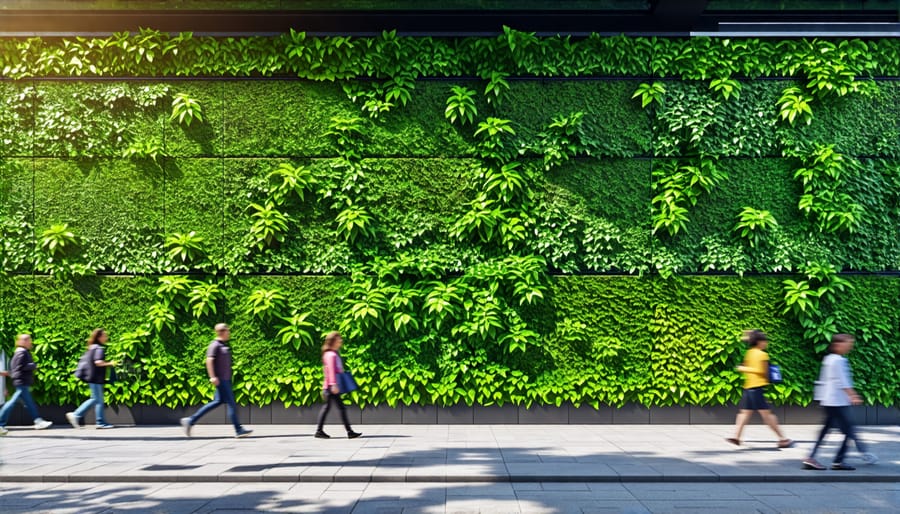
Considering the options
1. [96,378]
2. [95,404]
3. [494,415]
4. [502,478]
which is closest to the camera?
[502,478]

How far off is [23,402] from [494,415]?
28.8ft

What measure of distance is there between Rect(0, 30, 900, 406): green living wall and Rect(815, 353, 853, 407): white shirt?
4.32 metres

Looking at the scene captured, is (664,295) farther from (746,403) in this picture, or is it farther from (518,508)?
(518,508)

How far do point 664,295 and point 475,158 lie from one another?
4492 mm

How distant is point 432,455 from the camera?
9.95 meters

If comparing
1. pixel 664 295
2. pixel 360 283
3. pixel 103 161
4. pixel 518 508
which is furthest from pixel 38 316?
pixel 664 295

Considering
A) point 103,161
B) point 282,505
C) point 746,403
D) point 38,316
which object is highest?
point 103,161

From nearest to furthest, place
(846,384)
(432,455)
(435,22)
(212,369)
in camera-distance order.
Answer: (846,384) < (432,455) < (212,369) < (435,22)

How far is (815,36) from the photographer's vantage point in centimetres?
1364

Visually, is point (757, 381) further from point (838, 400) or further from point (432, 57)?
point (432, 57)

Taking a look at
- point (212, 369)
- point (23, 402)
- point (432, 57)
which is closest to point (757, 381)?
point (432, 57)

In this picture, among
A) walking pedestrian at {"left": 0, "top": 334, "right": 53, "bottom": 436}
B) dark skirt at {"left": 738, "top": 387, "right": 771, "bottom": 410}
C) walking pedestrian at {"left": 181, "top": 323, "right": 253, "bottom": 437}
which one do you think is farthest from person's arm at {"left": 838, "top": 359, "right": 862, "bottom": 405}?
walking pedestrian at {"left": 0, "top": 334, "right": 53, "bottom": 436}

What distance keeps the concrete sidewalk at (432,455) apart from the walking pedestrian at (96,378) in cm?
32

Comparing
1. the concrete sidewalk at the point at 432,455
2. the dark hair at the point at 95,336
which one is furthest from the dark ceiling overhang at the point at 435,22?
the concrete sidewalk at the point at 432,455
